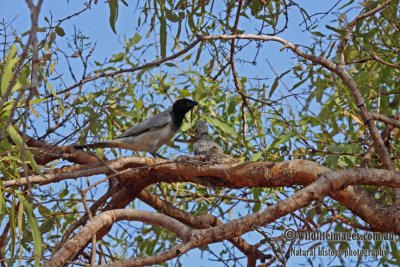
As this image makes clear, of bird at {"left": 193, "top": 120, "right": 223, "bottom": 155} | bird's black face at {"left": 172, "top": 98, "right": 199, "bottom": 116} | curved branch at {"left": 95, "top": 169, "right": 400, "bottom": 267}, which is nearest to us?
curved branch at {"left": 95, "top": 169, "right": 400, "bottom": 267}

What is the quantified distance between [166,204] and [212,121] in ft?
4.68

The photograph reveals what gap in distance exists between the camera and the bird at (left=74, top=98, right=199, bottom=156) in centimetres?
575

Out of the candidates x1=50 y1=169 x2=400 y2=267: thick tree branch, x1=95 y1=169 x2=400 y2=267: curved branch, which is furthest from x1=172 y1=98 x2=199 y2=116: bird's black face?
x1=95 y1=169 x2=400 y2=267: curved branch

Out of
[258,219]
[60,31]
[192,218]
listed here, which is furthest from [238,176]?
[60,31]

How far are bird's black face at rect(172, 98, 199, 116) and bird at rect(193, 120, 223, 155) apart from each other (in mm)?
349

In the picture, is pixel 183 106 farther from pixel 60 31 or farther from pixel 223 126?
pixel 60 31

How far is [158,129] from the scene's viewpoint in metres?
6.06

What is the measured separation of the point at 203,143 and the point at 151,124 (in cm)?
88

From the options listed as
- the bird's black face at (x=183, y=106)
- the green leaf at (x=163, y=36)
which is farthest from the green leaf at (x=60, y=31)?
the bird's black face at (x=183, y=106)

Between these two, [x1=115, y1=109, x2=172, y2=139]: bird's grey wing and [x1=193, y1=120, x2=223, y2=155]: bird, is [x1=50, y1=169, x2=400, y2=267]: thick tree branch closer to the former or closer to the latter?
[x1=193, y1=120, x2=223, y2=155]: bird

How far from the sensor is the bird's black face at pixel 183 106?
235 inches

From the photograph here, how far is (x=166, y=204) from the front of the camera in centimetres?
437

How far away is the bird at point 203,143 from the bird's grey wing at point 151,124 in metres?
0.42

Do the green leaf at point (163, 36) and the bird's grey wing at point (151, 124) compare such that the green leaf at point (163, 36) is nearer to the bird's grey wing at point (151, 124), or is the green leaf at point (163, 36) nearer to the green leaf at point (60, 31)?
the green leaf at point (60, 31)
